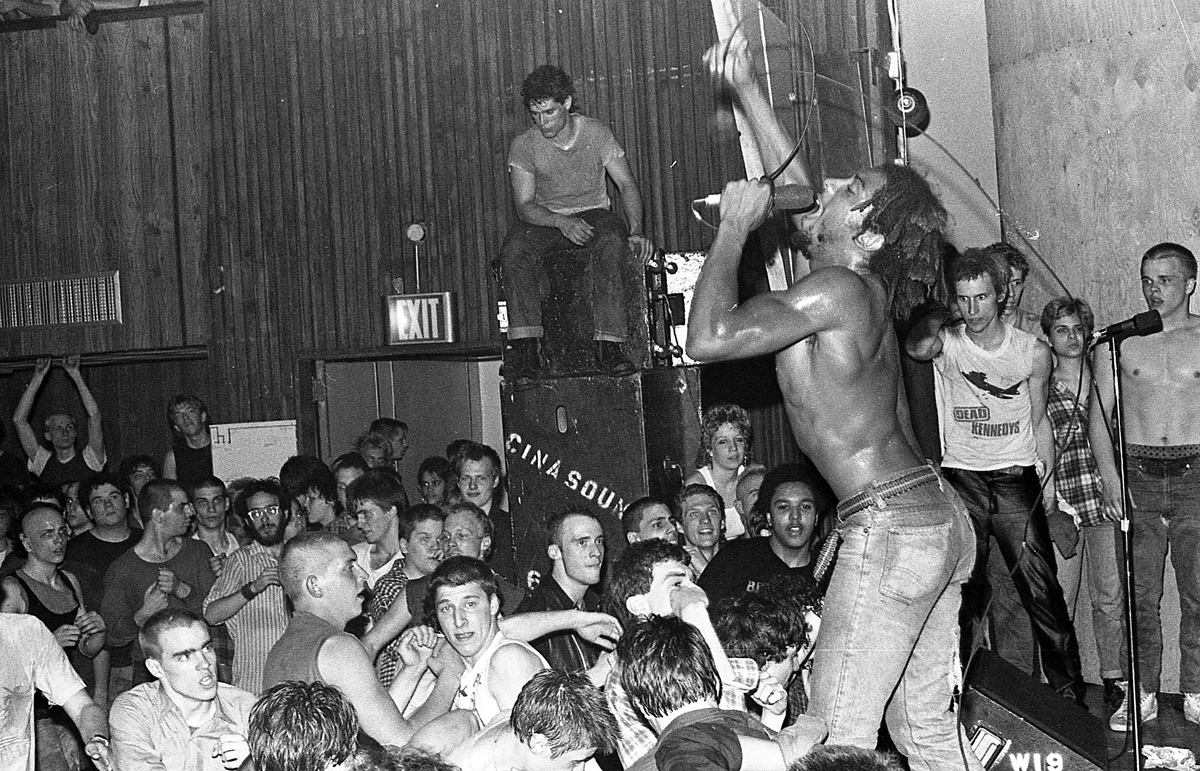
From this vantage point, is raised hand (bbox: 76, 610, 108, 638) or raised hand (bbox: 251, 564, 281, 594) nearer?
raised hand (bbox: 76, 610, 108, 638)

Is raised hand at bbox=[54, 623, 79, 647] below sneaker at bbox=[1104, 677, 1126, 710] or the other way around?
the other way around

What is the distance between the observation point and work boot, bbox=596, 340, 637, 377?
21.1 feet

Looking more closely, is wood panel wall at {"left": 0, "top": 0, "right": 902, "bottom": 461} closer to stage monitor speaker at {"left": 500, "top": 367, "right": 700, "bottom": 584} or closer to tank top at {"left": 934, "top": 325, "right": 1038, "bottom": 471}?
stage monitor speaker at {"left": 500, "top": 367, "right": 700, "bottom": 584}

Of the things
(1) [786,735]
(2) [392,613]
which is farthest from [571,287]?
(1) [786,735]

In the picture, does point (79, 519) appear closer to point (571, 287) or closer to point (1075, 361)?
point (571, 287)

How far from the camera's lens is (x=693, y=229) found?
945 centimetres

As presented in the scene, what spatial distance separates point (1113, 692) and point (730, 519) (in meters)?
1.82

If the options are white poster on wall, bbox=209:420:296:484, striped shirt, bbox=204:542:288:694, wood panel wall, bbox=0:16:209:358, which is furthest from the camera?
wood panel wall, bbox=0:16:209:358

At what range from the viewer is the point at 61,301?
33.9 ft

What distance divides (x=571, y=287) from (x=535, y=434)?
26.9 inches

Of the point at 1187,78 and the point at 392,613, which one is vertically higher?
the point at 1187,78

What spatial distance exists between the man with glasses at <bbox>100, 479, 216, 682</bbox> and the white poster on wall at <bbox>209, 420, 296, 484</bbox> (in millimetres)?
3236

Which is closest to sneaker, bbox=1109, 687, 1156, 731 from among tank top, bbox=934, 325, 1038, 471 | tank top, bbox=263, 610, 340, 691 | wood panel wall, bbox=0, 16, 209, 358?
tank top, bbox=934, 325, 1038, 471

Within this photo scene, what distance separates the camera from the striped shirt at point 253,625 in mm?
6113
